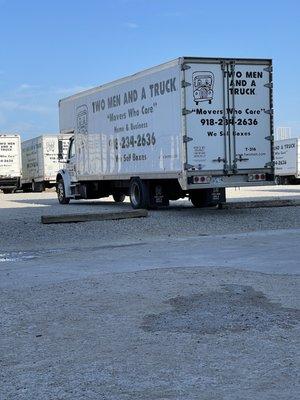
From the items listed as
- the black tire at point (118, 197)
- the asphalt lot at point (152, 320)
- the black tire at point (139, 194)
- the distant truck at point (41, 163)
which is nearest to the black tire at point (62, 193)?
the black tire at point (118, 197)

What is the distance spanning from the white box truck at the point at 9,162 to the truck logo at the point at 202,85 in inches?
1058

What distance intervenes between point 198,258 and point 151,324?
4161 mm

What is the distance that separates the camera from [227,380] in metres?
4.32

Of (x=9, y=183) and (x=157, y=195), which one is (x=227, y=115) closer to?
(x=157, y=195)

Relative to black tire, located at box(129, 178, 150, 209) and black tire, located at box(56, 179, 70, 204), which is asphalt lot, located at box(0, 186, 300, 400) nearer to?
black tire, located at box(129, 178, 150, 209)

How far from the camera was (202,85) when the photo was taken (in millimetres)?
16219

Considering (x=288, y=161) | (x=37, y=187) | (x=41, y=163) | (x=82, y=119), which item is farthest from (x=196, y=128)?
(x=288, y=161)

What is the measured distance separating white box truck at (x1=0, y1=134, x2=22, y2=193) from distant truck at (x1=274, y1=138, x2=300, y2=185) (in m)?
18.4

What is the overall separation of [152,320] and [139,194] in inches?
508

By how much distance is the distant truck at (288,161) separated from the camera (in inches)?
1757

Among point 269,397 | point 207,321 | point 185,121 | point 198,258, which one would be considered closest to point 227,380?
point 269,397

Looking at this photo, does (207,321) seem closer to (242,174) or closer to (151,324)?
(151,324)

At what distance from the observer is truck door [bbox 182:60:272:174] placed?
53.1ft

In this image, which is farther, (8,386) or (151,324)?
(151,324)
